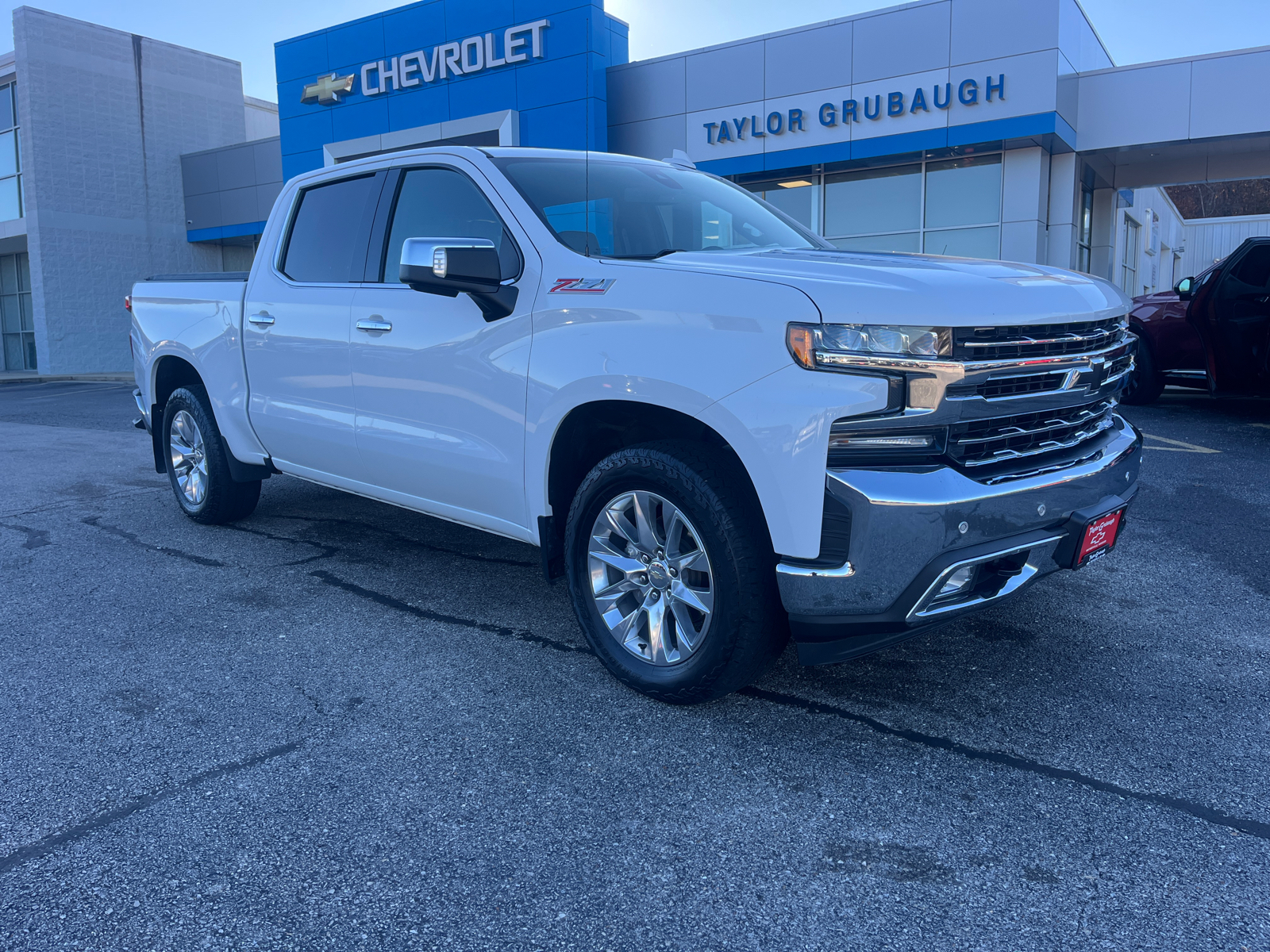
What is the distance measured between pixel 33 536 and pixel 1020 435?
5638mm

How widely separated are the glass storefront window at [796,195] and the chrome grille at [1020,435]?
54.7ft

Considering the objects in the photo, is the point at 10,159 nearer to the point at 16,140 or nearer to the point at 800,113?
the point at 16,140

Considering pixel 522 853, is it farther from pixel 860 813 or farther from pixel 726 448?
pixel 726 448

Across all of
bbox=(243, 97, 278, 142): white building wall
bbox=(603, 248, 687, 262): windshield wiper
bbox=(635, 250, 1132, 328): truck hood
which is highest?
bbox=(243, 97, 278, 142): white building wall

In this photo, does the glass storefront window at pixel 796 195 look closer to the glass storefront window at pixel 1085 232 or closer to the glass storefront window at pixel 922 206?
the glass storefront window at pixel 922 206

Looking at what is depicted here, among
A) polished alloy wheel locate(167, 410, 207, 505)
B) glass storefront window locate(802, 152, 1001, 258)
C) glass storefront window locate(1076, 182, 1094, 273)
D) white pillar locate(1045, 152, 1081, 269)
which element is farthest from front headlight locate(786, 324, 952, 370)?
glass storefront window locate(1076, 182, 1094, 273)

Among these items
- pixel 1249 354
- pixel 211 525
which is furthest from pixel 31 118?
pixel 1249 354

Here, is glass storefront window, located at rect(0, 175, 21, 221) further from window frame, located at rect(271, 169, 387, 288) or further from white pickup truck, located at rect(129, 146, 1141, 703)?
white pickup truck, located at rect(129, 146, 1141, 703)

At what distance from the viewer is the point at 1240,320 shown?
8820 millimetres

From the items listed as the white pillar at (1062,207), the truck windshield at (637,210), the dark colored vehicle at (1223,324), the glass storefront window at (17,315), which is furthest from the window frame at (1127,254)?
the glass storefront window at (17,315)

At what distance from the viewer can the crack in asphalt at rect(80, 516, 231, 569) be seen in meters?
5.29

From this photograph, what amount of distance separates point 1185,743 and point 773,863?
149cm

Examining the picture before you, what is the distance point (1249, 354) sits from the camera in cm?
888

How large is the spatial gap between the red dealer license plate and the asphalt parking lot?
50 cm
